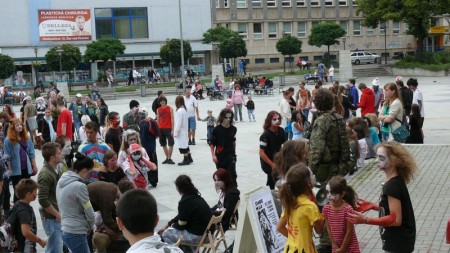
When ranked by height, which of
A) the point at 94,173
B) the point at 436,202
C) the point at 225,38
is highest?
the point at 225,38

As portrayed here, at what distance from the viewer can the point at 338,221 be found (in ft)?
22.1

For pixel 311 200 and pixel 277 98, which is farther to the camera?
pixel 277 98

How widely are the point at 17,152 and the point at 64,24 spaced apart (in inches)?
2215

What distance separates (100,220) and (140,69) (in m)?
58.1

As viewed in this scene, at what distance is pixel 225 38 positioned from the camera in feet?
203

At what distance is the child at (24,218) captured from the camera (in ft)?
25.7

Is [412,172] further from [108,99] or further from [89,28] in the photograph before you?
[89,28]

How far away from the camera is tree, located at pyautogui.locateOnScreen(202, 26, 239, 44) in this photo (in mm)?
62784

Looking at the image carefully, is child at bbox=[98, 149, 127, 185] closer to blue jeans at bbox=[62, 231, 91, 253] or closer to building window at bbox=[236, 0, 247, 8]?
blue jeans at bbox=[62, 231, 91, 253]

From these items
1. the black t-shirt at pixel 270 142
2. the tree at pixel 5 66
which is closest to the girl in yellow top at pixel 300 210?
the black t-shirt at pixel 270 142

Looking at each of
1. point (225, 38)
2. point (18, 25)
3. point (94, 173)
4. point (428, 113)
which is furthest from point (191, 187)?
point (18, 25)

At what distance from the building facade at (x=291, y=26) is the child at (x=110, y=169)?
6168 cm

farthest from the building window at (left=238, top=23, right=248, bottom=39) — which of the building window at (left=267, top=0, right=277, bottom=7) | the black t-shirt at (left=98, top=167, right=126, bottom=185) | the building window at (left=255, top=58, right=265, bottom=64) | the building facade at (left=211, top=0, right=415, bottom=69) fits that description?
the black t-shirt at (left=98, top=167, right=126, bottom=185)

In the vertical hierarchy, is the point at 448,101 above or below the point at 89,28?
below
